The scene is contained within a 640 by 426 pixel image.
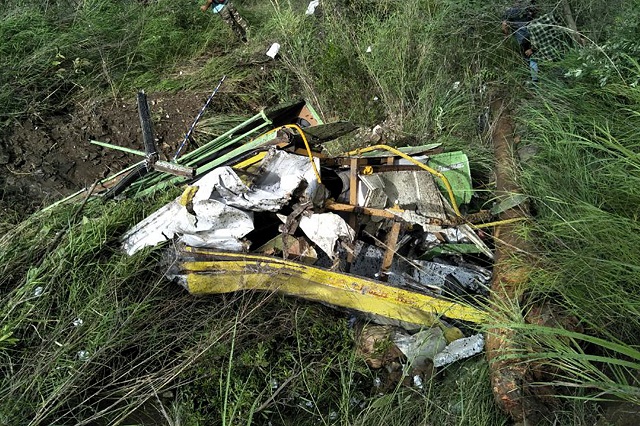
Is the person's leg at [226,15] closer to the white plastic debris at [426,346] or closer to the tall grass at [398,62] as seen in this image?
the tall grass at [398,62]

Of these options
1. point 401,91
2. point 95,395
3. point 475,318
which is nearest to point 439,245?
point 475,318

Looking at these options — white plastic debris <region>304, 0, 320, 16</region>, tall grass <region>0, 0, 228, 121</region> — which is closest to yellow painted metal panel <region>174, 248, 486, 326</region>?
tall grass <region>0, 0, 228, 121</region>

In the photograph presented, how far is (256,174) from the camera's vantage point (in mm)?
3645

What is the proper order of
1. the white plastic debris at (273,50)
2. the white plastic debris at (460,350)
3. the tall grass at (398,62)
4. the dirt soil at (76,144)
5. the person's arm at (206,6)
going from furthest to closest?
the person's arm at (206,6), the white plastic debris at (273,50), the dirt soil at (76,144), the tall grass at (398,62), the white plastic debris at (460,350)

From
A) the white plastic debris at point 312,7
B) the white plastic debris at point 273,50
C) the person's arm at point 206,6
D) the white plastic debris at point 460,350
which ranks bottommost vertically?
the white plastic debris at point 460,350

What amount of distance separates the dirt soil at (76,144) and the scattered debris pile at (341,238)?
150 cm

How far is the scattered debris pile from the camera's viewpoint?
3.20 metres

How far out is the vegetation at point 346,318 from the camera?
2650 mm

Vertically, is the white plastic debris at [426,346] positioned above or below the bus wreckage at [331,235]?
below

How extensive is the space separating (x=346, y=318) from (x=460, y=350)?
2.42 feet

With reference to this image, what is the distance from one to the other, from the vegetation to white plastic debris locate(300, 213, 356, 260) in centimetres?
40

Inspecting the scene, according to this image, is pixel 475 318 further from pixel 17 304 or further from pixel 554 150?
pixel 17 304

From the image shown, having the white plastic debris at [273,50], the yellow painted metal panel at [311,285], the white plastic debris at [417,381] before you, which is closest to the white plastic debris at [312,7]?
the white plastic debris at [273,50]

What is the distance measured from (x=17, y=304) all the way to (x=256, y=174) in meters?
1.64
